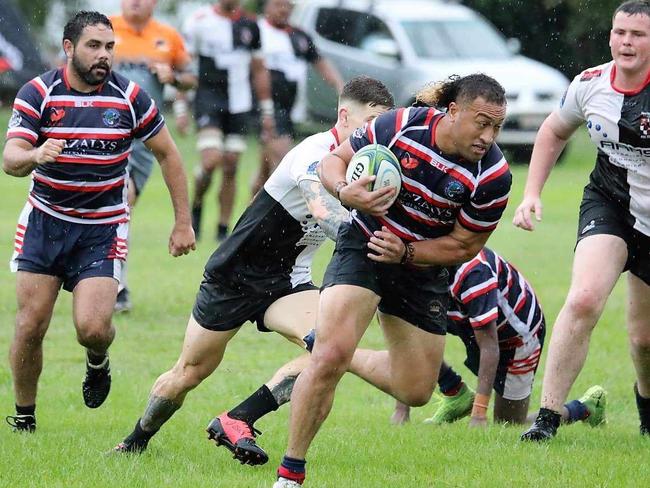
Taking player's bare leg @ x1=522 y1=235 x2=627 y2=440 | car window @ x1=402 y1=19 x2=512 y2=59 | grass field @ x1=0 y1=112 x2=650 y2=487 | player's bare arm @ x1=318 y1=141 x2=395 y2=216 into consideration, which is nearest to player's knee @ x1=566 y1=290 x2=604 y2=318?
player's bare leg @ x1=522 y1=235 x2=627 y2=440

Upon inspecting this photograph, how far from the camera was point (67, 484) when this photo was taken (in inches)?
228

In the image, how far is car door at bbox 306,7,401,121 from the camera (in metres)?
22.9

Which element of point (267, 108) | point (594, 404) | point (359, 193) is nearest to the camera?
point (359, 193)

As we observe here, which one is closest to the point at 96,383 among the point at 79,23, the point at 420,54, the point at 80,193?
the point at 80,193

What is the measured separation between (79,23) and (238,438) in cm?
246

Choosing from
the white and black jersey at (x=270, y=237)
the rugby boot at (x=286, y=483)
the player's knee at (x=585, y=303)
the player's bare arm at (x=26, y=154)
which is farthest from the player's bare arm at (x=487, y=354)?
the player's bare arm at (x=26, y=154)

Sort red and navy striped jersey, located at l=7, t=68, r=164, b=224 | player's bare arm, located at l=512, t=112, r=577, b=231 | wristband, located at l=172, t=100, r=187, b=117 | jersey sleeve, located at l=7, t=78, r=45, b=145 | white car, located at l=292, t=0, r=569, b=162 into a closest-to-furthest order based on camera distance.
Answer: jersey sleeve, located at l=7, t=78, r=45, b=145 < red and navy striped jersey, located at l=7, t=68, r=164, b=224 < player's bare arm, located at l=512, t=112, r=577, b=231 < wristband, located at l=172, t=100, r=187, b=117 < white car, located at l=292, t=0, r=569, b=162

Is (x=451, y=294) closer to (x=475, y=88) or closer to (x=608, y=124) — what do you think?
(x=608, y=124)

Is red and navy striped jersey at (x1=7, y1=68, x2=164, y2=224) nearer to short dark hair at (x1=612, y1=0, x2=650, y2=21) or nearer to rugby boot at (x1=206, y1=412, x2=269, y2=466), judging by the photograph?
rugby boot at (x1=206, y1=412, x2=269, y2=466)

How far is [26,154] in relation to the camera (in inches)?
261

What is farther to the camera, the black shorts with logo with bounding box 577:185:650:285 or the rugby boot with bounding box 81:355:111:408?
the rugby boot with bounding box 81:355:111:408

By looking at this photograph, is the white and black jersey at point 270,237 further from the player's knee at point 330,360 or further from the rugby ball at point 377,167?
the player's knee at point 330,360

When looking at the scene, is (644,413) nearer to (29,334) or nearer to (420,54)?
(29,334)

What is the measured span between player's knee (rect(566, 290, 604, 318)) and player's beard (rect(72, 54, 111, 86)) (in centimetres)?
269
